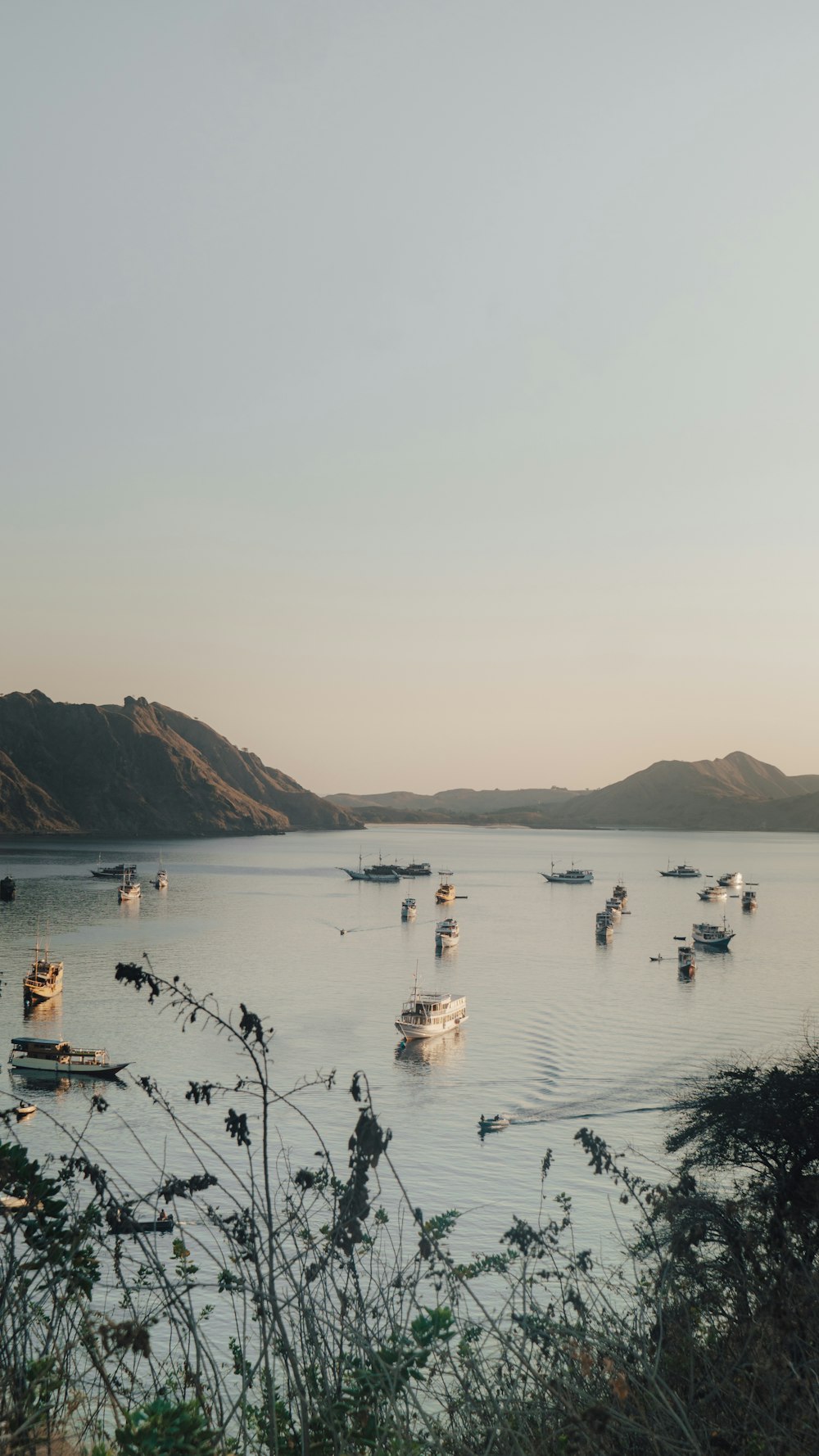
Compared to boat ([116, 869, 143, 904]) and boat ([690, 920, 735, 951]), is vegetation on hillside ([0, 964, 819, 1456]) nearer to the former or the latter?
boat ([690, 920, 735, 951])

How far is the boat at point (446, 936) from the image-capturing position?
9194 centimetres

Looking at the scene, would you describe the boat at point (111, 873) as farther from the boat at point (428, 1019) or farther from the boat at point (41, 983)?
the boat at point (428, 1019)

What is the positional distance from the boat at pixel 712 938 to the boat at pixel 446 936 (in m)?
23.7

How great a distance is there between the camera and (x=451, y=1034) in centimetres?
5541

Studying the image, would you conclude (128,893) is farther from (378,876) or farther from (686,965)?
(686,965)

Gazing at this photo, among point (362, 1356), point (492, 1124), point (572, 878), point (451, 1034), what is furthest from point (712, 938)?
point (362, 1356)

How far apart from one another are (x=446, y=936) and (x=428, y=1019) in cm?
3990

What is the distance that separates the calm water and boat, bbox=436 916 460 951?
2.16 m

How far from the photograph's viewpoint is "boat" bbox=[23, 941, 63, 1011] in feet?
197

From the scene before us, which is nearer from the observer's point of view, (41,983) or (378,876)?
(41,983)

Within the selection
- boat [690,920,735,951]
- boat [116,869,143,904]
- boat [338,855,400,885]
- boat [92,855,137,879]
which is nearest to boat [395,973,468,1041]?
boat [690,920,735,951]

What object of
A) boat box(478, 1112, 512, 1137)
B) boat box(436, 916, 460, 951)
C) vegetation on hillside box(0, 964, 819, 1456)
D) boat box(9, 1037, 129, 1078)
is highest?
vegetation on hillside box(0, 964, 819, 1456)

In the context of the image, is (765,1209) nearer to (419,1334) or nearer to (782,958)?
(419,1334)

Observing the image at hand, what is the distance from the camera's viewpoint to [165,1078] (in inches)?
1713
